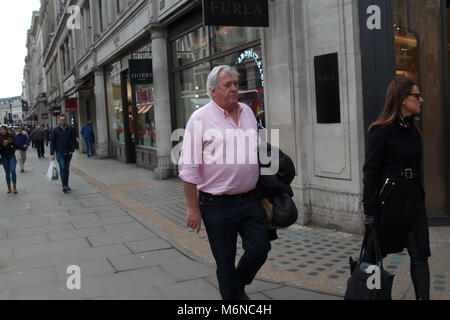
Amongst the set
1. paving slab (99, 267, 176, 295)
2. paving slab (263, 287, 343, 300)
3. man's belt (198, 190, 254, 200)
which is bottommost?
paving slab (263, 287, 343, 300)

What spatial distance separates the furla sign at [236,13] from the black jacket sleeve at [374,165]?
390cm

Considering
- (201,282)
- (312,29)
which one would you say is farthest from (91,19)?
(201,282)

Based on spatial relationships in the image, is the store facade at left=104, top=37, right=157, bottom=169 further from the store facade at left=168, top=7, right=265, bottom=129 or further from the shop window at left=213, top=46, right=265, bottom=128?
the shop window at left=213, top=46, right=265, bottom=128

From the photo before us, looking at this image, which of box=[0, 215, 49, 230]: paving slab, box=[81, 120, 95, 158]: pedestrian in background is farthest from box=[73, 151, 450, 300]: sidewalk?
box=[81, 120, 95, 158]: pedestrian in background

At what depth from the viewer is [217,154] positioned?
3.27 meters

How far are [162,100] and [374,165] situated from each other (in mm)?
10540

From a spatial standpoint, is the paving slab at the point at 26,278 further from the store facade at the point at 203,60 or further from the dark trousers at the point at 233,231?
the store facade at the point at 203,60

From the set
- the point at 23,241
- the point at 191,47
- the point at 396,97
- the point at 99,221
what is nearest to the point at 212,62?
the point at 191,47

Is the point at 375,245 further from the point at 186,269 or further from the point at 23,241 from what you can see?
the point at 23,241

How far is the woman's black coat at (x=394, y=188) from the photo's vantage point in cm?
330

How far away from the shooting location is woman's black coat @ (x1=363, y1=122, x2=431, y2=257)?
330cm

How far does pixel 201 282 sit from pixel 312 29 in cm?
390

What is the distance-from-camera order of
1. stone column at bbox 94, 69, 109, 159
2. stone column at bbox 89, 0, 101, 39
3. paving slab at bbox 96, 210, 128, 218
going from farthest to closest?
1. stone column at bbox 94, 69, 109, 159
2. stone column at bbox 89, 0, 101, 39
3. paving slab at bbox 96, 210, 128, 218

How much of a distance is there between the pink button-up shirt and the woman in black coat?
0.89 m
